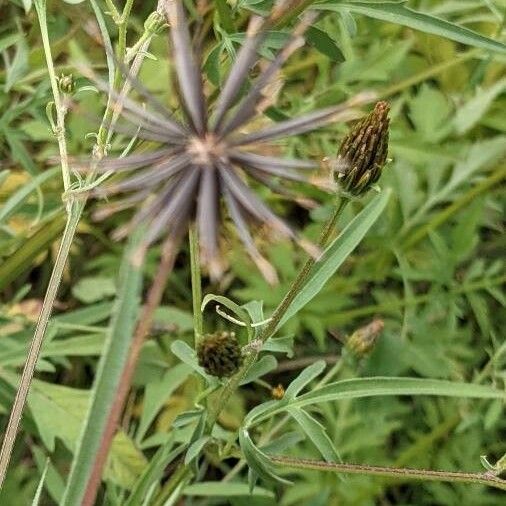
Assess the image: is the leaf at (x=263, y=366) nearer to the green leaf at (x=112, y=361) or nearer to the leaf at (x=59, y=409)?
the green leaf at (x=112, y=361)

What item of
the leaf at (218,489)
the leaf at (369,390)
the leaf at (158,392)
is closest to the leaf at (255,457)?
the leaf at (369,390)

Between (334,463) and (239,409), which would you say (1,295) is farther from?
(334,463)

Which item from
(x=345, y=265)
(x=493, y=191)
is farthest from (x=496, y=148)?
(x=345, y=265)

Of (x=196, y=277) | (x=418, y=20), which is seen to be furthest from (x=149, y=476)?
(x=418, y=20)

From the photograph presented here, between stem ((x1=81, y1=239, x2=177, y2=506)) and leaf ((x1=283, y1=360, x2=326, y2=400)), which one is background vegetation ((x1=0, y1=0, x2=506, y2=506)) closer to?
leaf ((x1=283, y1=360, x2=326, y2=400))

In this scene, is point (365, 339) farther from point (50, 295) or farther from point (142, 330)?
point (142, 330)
